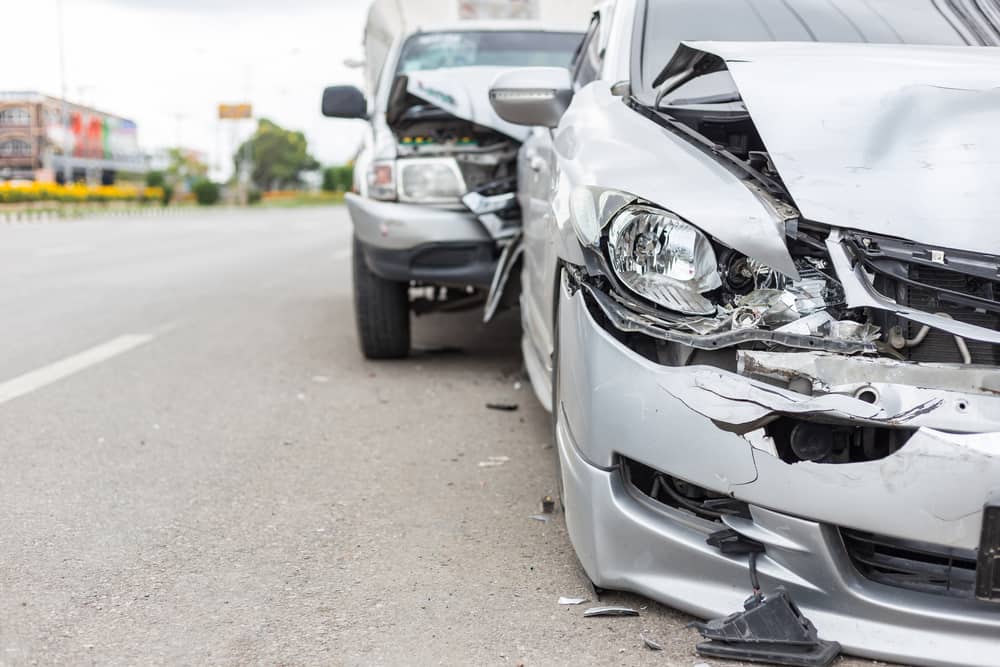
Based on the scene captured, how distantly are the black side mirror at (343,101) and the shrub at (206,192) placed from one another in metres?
64.8

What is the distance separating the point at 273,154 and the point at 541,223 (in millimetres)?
112873

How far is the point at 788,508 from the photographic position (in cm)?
220

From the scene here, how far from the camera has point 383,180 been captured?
5.58 metres

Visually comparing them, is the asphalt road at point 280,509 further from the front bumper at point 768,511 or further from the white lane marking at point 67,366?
the front bumper at point 768,511

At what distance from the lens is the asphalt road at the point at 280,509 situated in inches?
96.7

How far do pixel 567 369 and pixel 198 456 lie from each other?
6.43 ft

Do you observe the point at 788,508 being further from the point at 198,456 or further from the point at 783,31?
the point at 198,456

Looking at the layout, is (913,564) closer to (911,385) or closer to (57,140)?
(911,385)

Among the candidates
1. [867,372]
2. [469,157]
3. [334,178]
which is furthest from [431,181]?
[334,178]

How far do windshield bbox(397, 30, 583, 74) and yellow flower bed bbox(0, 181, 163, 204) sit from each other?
3878 centimetres

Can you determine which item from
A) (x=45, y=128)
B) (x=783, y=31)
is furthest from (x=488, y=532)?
(x=45, y=128)

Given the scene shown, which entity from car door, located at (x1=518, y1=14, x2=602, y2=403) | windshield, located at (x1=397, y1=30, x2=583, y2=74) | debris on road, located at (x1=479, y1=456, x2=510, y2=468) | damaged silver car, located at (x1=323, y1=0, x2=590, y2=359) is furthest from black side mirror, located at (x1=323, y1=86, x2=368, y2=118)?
debris on road, located at (x1=479, y1=456, x2=510, y2=468)

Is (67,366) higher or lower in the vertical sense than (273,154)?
lower

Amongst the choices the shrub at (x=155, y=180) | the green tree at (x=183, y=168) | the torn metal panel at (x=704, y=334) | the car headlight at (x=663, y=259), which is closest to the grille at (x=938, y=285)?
the torn metal panel at (x=704, y=334)
